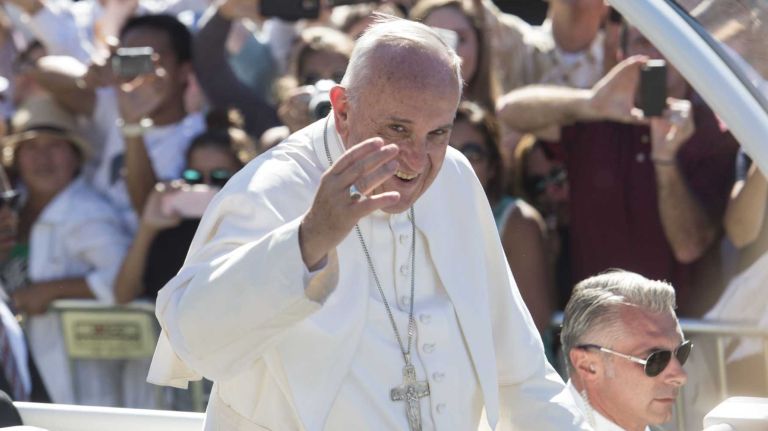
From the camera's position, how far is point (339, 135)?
286 centimetres

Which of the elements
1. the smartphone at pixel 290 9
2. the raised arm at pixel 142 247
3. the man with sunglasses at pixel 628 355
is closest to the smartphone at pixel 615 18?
the smartphone at pixel 290 9

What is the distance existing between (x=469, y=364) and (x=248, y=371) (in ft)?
1.50

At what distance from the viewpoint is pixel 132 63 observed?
589 centimetres

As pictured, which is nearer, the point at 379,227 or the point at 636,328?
the point at 379,227

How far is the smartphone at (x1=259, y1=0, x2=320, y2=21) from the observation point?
5.80m

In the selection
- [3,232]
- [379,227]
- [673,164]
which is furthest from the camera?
[3,232]

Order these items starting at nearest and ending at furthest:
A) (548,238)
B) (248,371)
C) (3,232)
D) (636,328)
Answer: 1. (248,371)
2. (636,328)
3. (548,238)
4. (3,232)

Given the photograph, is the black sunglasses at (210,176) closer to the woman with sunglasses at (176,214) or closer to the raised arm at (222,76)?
the woman with sunglasses at (176,214)

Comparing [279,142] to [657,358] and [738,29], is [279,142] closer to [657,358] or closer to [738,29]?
[657,358]

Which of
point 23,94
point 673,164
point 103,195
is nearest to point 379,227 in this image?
point 673,164

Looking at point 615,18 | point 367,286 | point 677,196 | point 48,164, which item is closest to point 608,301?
point 367,286

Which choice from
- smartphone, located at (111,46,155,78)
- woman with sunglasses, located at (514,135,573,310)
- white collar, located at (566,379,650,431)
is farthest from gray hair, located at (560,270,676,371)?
smartphone, located at (111,46,155,78)

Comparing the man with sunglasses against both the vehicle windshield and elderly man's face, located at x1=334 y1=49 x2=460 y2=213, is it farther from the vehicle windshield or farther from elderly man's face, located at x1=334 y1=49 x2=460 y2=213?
elderly man's face, located at x1=334 y1=49 x2=460 y2=213

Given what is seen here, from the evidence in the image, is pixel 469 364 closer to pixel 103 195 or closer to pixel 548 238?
pixel 548 238
